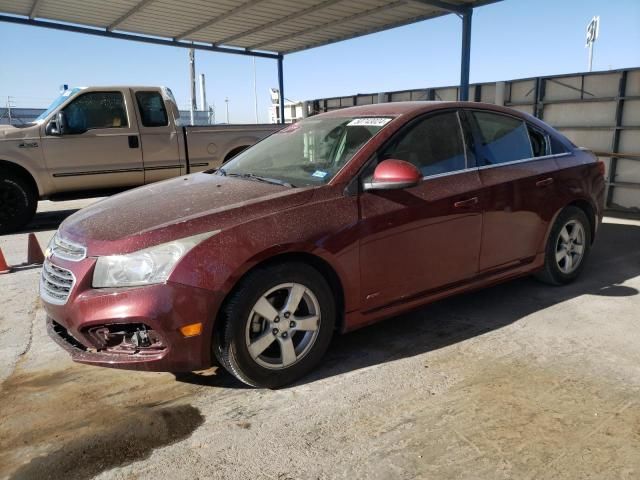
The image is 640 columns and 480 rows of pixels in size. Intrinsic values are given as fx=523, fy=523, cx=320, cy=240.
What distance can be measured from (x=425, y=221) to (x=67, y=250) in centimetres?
215

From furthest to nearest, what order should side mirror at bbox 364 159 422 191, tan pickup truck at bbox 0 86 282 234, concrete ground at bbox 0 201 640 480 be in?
tan pickup truck at bbox 0 86 282 234
side mirror at bbox 364 159 422 191
concrete ground at bbox 0 201 640 480

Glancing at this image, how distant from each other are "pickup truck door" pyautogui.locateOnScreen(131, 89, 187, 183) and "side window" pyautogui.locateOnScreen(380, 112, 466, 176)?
588 centimetres

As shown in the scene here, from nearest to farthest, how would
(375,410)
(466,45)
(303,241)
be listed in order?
(375,410)
(303,241)
(466,45)

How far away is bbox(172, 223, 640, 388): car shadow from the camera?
3.29 meters

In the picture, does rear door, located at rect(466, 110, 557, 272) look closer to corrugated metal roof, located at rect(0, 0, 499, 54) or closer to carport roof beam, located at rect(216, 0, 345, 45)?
corrugated metal roof, located at rect(0, 0, 499, 54)

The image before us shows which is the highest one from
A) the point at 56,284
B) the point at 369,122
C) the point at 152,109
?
the point at 152,109

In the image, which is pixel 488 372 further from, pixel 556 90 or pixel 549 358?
pixel 556 90

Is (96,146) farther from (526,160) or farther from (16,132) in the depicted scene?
(526,160)

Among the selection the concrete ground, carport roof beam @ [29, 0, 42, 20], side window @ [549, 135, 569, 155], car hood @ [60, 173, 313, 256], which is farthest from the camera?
carport roof beam @ [29, 0, 42, 20]

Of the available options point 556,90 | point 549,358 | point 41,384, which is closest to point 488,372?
point 549,358

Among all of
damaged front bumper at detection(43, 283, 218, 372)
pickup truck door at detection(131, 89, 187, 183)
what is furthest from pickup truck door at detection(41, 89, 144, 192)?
damaged front bumper at detection(43, 283, 218, 372)

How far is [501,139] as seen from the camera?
4.07 m

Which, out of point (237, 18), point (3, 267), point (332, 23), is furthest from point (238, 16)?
point (3, 267)

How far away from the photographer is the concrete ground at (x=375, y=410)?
7.59 feet
